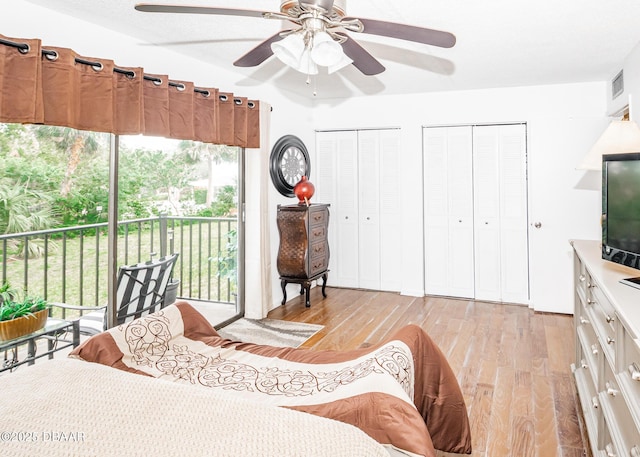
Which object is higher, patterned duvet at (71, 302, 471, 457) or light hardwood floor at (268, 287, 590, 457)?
patterned duvet at (71, 302, 471, 457)

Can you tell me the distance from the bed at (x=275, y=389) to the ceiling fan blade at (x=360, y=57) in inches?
54.4

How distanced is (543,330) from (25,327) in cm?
403

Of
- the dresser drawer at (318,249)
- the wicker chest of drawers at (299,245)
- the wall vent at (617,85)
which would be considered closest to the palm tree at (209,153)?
the wicker chest of drawers at (299,245)

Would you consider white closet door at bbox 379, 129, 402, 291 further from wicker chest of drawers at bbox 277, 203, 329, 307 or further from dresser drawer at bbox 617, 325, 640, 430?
dresser drawer at bbox 617, 325, 640, 430

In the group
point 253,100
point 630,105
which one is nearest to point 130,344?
point 253,100

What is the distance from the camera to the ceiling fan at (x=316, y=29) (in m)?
1.56

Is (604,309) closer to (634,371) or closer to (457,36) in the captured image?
(634,371)

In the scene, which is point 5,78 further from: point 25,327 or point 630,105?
point 630,105

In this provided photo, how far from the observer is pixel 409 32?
5.57 ft

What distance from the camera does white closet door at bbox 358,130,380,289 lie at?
535 cm

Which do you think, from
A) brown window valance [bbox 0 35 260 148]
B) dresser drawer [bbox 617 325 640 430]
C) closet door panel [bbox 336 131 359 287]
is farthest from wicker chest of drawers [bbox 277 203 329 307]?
dresser drawer [bbox 617 325 640 430]

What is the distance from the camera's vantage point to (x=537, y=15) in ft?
8.90

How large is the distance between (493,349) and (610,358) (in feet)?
6.05

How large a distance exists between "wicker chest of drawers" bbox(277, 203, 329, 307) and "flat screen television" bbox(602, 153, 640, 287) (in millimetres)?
2892
